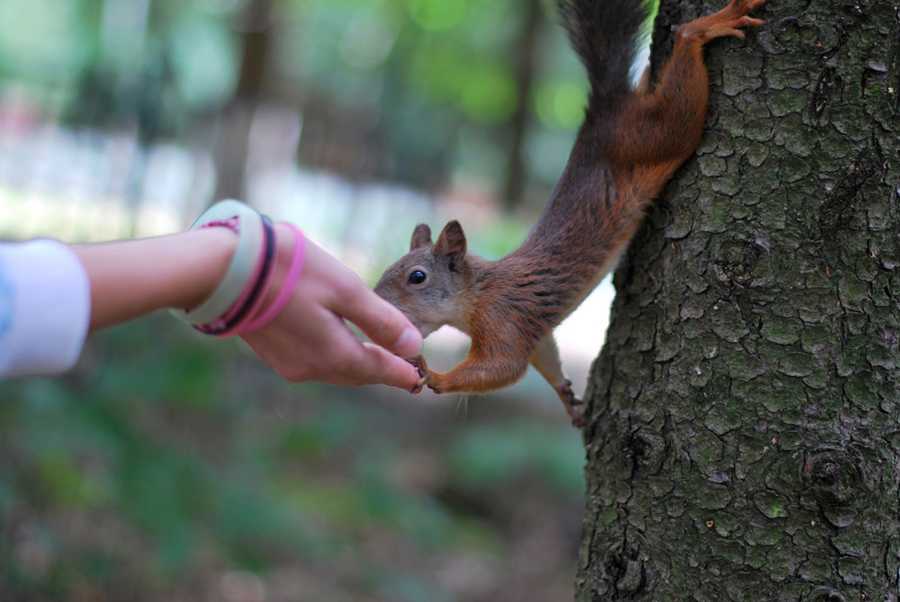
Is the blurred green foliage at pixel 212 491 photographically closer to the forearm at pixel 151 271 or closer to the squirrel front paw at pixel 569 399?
the forearm at pixel 151 271

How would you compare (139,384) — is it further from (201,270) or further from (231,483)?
(201,270)

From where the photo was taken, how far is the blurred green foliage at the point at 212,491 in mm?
2996

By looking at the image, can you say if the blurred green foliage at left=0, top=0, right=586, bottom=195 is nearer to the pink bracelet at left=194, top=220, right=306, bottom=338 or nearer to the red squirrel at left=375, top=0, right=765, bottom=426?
the red squirrel at left=375, top=0, right=765, bottom=426

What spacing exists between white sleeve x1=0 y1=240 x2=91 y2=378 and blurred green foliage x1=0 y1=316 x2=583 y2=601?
2.58 feet

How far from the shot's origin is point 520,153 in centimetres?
1066

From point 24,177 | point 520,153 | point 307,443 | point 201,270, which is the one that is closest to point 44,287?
point 201,270

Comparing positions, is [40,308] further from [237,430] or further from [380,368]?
[237,430]

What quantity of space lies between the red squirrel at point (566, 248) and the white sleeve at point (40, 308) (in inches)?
35.6

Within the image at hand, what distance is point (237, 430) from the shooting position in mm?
4148

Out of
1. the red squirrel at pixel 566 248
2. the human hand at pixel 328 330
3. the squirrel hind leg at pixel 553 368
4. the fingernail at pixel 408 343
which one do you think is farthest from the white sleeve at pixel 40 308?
the squirrel hind leg at pixel 553 368

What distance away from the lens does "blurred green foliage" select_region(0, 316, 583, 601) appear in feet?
9.83

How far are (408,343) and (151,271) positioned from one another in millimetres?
469

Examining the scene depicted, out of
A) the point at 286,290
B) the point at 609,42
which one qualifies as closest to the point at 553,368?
the point at 609,42

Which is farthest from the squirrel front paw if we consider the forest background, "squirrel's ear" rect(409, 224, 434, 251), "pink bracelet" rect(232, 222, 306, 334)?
"pink bracelet" rect(232, 222, 306, 334)
